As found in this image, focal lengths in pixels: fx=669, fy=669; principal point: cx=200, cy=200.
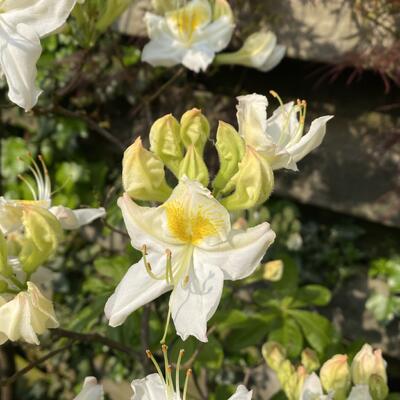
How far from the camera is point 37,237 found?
106 cm

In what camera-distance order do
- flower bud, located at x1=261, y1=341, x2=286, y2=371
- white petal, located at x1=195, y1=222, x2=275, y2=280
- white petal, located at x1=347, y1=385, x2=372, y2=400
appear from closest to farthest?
white petal, located at x1=195, y1=222, x2=275, y2=280, white petal, located at x1=347, y1=385, x2=372, y2=400, flower bud, located at x1=261, y1=341, x2=286, y2=371

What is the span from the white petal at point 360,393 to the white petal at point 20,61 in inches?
27.3

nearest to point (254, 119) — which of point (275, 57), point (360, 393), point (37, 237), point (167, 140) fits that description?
point (167, 140)

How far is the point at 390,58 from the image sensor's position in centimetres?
170

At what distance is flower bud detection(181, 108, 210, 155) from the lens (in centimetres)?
95

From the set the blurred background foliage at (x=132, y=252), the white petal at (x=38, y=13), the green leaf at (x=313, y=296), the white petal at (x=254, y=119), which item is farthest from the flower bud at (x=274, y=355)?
the white petal at (x=38, y=13)

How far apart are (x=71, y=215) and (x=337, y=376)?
0.54 meters

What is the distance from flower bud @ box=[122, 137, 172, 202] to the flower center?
0.04 metres

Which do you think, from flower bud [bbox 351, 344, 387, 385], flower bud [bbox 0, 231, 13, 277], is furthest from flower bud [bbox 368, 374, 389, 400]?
flower bud [bbox 0, 231, 13, 277]

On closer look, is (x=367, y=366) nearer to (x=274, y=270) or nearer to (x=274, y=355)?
(x=274, y=355)

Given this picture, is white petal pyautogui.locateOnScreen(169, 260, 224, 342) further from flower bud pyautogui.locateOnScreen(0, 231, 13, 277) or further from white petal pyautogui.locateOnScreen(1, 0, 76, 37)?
white petal pyautogui.locateOnScreen(1, 0, 76, 37)

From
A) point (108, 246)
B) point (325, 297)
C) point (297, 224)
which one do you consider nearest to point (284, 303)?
point (325, 297)

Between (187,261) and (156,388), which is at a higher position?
(187,261)

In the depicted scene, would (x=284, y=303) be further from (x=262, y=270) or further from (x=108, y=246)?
(x=108, y=246)
